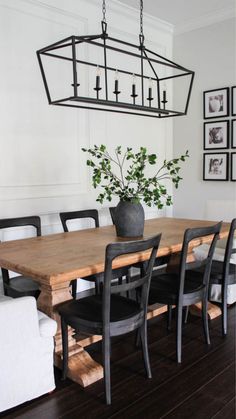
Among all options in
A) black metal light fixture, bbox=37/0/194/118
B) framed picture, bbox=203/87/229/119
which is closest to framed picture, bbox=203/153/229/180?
framed picture, bbox=203/87/229/119

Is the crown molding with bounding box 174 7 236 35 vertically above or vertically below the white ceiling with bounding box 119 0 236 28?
below

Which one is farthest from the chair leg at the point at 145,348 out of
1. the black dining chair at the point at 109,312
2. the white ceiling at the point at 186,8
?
the white ceiling at the point at 186,8

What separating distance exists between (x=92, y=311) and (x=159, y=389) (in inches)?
24.1

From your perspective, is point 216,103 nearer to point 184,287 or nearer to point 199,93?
point 199,93

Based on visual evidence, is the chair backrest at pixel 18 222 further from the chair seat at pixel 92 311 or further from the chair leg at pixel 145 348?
the chair leg at pixel 145 348

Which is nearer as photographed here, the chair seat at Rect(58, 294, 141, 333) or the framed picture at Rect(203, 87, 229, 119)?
the chair seat at Rect(58, 294, 141, 333)

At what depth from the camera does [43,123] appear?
3.88 meters

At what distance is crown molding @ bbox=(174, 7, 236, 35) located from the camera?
4.56 m

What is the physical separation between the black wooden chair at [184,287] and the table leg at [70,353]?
599 millimetres

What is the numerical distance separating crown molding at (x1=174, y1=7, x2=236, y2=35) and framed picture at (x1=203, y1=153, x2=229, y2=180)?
1.66 m

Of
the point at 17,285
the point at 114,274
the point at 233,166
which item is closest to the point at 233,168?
the point at 233,166

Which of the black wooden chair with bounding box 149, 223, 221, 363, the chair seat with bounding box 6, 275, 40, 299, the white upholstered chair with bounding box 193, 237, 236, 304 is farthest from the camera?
the white upholstered chair with bounding box 193, 237, 236, 304

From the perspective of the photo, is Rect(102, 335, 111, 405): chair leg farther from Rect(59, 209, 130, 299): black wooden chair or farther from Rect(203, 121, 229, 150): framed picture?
Rect(203, 121, 229, 150): framed picture

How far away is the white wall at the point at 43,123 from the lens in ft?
11.7
